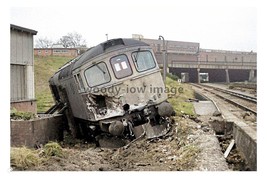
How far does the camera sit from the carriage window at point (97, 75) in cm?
894

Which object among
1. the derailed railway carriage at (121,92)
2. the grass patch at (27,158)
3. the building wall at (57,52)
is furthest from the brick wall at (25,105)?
the grass patch at (27,158)

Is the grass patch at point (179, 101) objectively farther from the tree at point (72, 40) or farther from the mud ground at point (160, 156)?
the tree at point (72, 40)

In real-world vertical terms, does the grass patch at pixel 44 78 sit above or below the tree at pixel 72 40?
below

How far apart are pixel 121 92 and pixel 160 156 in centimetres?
201

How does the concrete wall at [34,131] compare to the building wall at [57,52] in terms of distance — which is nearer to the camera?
the concrete wall at [34,131]

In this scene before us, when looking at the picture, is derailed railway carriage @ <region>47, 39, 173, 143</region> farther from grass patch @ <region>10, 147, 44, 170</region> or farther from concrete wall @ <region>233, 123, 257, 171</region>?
grass patch @ <region>10, 147, 44, 170</region>

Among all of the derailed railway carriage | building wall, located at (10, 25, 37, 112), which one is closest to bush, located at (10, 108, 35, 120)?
the derailed railway carriage

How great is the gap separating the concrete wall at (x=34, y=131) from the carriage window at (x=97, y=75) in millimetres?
1722

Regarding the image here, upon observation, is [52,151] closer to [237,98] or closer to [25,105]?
[25,105]

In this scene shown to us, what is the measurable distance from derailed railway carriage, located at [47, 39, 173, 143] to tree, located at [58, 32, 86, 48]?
67cm

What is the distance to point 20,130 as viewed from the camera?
9000 millimetres

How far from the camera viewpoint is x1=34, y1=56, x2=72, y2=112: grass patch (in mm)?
13297
